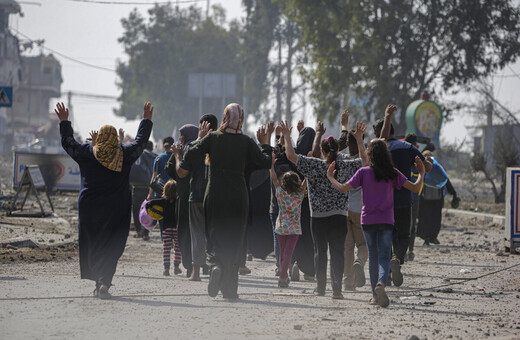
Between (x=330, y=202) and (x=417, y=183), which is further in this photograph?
(x=330, y=202)

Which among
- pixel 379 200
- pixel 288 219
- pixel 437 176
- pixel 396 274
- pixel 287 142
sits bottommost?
pixel 396 274

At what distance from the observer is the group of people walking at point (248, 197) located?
8922mm

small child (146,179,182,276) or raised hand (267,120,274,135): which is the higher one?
raised hand (267,120,274,135)

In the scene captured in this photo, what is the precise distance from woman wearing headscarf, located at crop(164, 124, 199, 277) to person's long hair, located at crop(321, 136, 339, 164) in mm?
1911

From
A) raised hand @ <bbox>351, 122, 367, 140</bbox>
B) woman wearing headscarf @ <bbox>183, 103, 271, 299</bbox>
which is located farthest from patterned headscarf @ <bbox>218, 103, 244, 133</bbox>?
raised hand @ <bbox>351, 122, 367, 140</bbox>

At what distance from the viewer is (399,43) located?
38.2 meters

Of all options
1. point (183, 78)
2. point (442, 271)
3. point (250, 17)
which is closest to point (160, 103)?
point (183, 78)

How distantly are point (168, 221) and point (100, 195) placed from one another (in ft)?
7.55

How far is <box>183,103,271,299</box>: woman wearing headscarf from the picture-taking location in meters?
8.98

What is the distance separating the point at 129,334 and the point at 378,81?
3186 cm

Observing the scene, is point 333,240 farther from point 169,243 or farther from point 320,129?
point 169,243

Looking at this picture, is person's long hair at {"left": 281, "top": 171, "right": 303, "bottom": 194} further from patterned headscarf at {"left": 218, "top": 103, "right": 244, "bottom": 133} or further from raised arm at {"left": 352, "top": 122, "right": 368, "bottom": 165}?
patterned headscarf at {"left": 218, "top": 103, "right": 244, "bottom": 133}

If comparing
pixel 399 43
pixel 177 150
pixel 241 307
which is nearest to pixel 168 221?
pixel 177 150

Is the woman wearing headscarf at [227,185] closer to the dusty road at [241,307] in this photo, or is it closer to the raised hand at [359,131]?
the dusty road at [241,307]
